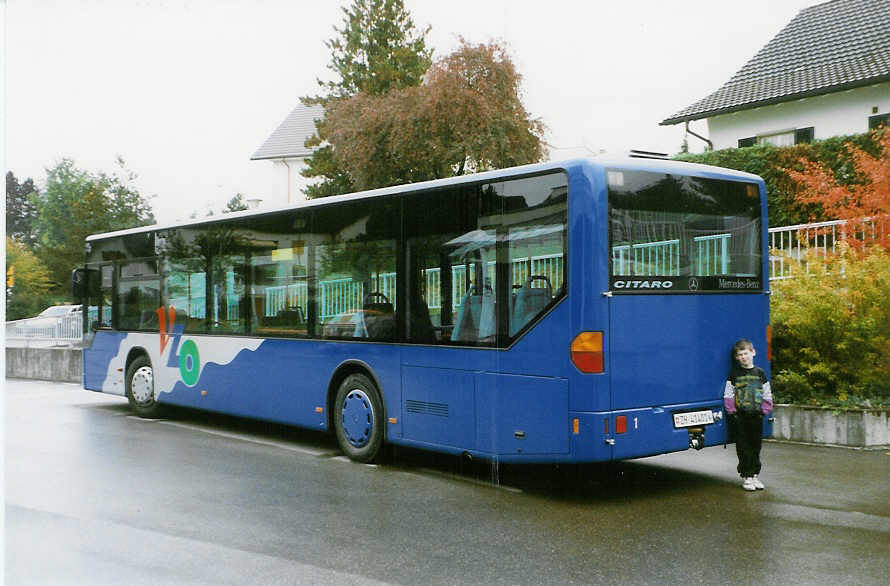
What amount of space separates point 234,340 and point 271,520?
5075 mm

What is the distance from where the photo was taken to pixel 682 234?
26.2ft

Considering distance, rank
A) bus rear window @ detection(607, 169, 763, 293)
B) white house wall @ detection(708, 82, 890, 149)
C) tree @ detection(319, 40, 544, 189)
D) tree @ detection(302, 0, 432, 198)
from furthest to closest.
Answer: tree @ detection(302, 0, 432, 198) < tree @ detection(319, 40, 544, 189) < white house wall @ detection(708, 82, 890, 149) < bus rear window @ detection(607, 169, 763, 293)

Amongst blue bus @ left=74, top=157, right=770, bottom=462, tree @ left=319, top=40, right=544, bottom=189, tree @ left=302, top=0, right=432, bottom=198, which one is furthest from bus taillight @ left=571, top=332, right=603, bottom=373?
tree @ left=302, top=0, right=432, bottom=198

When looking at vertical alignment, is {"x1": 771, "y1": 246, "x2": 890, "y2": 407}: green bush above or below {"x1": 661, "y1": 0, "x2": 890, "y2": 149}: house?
below

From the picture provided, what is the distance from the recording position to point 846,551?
6141 mm

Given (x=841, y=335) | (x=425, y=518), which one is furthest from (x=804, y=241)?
(x=425, y=518)

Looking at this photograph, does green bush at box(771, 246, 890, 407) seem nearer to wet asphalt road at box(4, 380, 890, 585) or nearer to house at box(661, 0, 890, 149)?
wet asphalt road at box(4, 380, 890, 585)

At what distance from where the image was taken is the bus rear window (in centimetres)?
757

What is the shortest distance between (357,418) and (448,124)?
17.0 metres

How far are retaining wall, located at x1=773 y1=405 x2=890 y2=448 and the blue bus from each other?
2.76 m

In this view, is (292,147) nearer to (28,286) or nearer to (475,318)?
(28,286)

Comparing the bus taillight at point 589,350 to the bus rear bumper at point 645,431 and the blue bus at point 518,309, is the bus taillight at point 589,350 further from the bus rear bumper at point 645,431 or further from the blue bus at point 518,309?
the bus rear bumper at point 645,431

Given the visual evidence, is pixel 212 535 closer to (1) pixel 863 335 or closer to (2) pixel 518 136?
(1) pixel 863 335

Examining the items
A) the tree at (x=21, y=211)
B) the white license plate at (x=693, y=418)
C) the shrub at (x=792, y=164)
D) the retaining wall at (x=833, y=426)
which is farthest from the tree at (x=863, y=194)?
the tree at (x=21, y=211)
